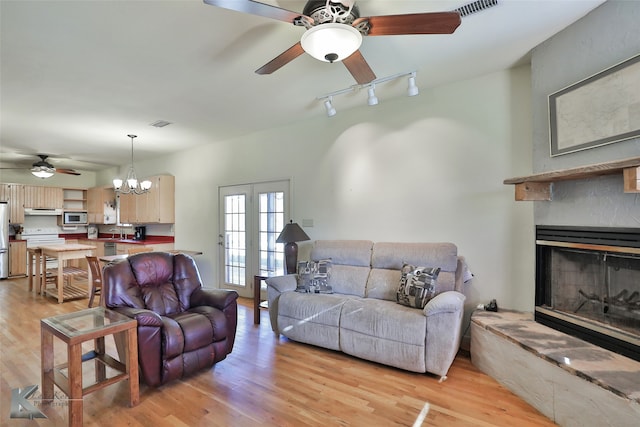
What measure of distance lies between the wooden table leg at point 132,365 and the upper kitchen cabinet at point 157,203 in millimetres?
4576

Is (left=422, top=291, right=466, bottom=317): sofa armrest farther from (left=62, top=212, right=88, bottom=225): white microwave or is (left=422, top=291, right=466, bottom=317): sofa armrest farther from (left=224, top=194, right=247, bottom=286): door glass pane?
(left=62, top=212, right=88, bottom=225): white microwave

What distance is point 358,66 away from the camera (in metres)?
2.31

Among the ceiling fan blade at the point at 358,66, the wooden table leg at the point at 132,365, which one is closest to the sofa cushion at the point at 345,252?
the ceiling fan blade at the point at 358,66

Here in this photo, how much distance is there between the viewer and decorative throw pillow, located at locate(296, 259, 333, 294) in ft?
11.7

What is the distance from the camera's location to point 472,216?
3.25 m

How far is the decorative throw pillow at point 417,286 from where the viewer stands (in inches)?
114

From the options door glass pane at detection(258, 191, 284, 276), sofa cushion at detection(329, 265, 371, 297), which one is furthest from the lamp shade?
door glass pane at detection(258, 191, 284, 276)

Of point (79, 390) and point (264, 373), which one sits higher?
point (79, 390)

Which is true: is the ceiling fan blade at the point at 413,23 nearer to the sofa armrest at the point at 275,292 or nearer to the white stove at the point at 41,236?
the sofa armrest at the point at 275,292

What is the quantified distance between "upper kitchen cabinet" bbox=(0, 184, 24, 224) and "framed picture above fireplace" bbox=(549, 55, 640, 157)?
32.9ft

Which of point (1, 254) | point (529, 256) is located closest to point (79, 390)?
point (529, 256)

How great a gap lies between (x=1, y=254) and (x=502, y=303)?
9.35 m

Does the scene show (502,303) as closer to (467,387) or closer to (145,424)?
(467,387)
